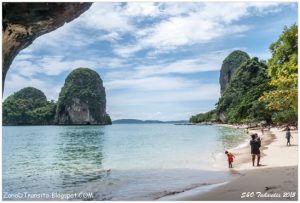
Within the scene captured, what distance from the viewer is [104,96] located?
435 ft

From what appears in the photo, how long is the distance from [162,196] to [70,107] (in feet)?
403

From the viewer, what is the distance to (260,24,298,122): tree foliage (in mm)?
11438

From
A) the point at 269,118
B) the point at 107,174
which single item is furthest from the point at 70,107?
the point at 107,174

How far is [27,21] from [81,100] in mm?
117382

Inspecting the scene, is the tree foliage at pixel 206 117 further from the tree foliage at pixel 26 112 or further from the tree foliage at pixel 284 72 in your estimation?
the tree foliage at pixel 284 72

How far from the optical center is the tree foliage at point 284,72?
11438 mm

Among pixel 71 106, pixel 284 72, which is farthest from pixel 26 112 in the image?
pixel 284 72

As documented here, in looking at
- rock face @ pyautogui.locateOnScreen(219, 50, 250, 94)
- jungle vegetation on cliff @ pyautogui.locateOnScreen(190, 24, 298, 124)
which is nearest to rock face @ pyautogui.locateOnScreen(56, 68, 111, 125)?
jungle vegetation on cliff @ pyautogui.locateOnScreen(190, 24, 298, 124)

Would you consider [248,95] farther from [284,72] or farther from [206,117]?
[206,117]

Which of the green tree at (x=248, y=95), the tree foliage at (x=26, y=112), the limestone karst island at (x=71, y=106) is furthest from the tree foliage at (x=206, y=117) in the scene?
the tree foliage at (x=26, y=112)

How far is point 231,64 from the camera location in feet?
458

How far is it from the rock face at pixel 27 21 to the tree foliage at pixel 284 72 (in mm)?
6593

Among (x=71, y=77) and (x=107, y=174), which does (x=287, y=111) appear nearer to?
(x=107, y=174)

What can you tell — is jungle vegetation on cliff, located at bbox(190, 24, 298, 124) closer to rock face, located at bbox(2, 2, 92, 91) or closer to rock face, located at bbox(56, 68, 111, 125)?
rock face, located at bbox(2, 2, 92, 91)
